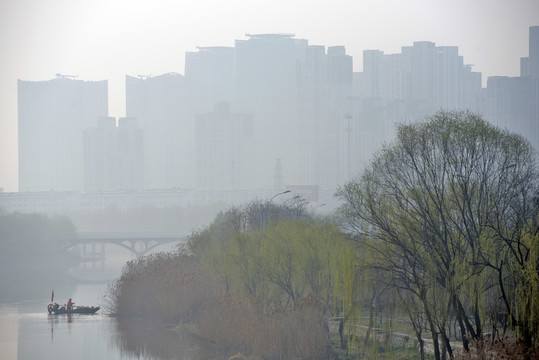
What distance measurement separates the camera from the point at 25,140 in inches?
5787

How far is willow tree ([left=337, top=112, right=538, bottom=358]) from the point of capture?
12445 mm

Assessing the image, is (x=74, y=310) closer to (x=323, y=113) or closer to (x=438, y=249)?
(x=438, y=249)

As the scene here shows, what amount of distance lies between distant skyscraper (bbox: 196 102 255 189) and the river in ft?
294

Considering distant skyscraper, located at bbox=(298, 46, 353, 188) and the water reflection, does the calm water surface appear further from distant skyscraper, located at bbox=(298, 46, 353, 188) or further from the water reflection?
distant skyscraper, located at bbox=(298, 46, 353, 188)

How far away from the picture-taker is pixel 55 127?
151 meters

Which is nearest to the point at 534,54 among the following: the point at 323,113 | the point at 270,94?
the point at 323,113

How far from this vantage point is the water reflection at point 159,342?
1959cm

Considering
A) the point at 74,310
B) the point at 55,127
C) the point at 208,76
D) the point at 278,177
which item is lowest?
Answer: the point at 74,310

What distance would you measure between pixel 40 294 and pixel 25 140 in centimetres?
11496

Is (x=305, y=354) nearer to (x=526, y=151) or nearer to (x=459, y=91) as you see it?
(x=526, y=151)

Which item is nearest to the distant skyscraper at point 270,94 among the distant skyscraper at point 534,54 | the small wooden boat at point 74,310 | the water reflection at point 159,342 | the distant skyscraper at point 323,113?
the distant skyscraper at point 323,113

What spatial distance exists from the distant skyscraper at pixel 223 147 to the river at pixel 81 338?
294ft

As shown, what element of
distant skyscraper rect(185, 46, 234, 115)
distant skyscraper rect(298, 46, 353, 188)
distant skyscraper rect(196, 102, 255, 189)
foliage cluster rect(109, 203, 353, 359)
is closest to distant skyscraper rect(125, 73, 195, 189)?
distant skyscraper rect(185, 46, 234, 115)

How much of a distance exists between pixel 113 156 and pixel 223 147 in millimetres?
20726
